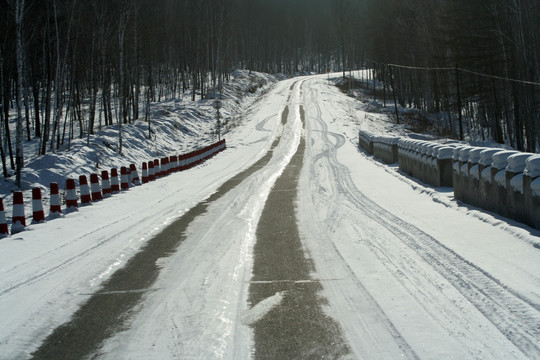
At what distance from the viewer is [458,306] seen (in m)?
4.61

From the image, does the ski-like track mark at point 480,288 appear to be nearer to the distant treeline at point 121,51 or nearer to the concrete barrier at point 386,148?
the concrete barrier at point 386,148

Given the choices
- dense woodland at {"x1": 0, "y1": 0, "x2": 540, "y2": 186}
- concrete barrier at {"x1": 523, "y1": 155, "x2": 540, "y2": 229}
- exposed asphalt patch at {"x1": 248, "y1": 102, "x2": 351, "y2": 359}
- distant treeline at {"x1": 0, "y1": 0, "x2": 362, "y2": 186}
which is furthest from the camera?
dense woodland at {"x1": 0, "y1": 0, "x2": 540, "y2": 186}

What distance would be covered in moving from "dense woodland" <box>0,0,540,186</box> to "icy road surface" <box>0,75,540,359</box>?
13.9 meters

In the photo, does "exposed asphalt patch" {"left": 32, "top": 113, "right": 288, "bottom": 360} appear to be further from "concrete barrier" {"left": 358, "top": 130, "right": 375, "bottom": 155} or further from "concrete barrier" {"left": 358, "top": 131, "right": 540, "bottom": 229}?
"concrete barrier" {"left": 358, "top": 130, "right": 375, "bottom": 155}

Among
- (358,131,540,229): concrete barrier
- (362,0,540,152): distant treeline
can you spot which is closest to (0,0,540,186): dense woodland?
(362,0,540,152): distant treeline

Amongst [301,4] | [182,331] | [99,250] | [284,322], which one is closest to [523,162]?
[284,322]

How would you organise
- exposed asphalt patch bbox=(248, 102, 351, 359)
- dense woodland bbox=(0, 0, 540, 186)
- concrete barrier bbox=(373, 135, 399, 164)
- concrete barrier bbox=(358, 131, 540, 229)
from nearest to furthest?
exposed asphalt patch bbox=(248, 102, 351, 359) < concrete barrier bbox=(358, 131, 540, 229) < concrete barrier bbox=(373, 135, 399, 164) < dense woodland bbox=(0, 0, 540, 186)

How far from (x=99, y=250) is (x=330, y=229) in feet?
13.1

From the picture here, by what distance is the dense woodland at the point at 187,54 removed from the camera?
29.5 metres

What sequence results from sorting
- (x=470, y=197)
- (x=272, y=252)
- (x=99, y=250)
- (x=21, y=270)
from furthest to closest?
(x=470, y=197), (x=99, y=250), (x=272, y=252), (x=21, y=270)

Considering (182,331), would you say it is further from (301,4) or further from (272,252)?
(301,4)

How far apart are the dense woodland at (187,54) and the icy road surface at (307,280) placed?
13.9 m

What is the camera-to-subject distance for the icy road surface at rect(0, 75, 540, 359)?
3928 millimetres

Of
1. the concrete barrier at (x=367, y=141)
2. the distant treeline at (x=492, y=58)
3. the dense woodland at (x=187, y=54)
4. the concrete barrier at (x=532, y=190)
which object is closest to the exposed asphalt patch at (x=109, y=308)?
the concrete barrier at (x=532, y=190)
